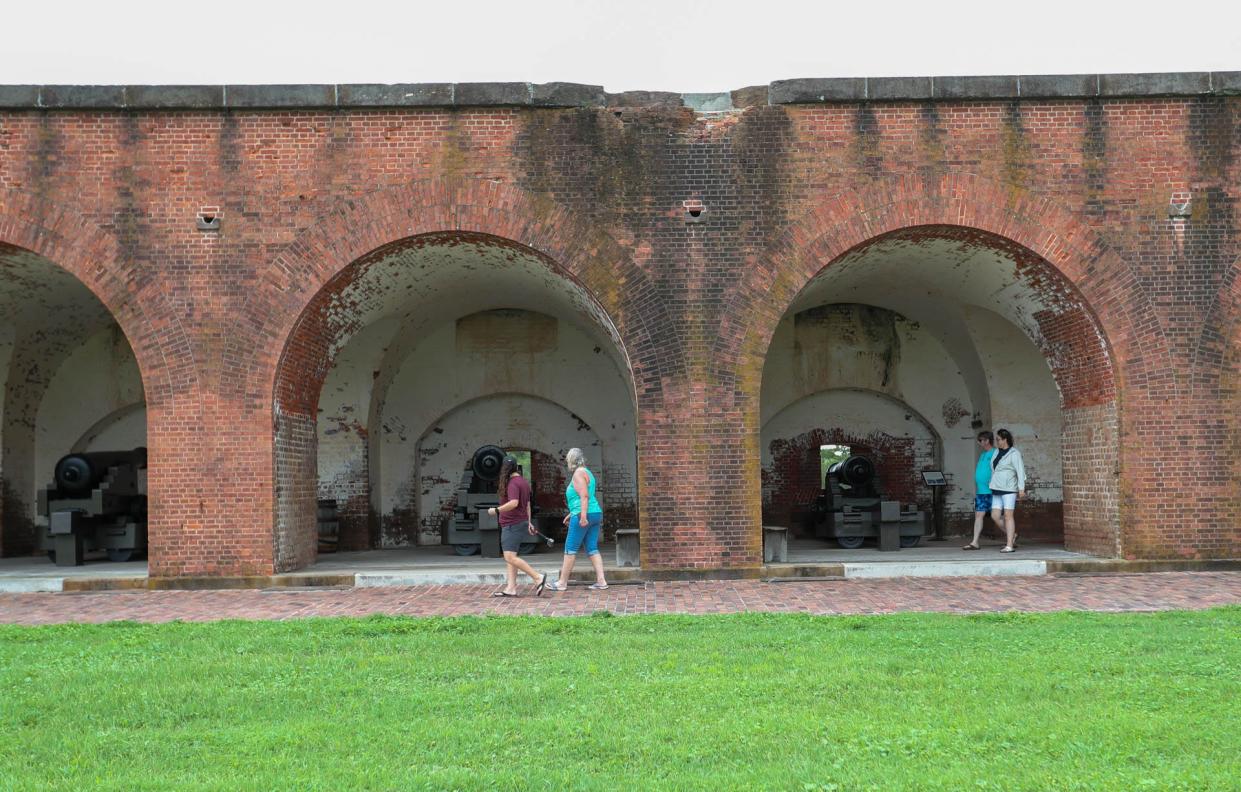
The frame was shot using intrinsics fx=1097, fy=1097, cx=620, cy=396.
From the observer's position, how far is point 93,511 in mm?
13891

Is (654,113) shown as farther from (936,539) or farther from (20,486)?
(20,486)

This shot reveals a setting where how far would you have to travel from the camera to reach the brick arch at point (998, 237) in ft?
38.3

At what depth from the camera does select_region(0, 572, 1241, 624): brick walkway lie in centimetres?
925

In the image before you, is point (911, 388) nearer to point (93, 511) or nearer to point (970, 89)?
A: point (970, 89)

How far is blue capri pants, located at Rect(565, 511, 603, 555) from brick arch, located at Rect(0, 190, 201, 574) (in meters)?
4.19

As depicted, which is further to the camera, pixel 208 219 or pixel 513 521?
pixel 208 219

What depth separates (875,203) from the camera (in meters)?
11.7

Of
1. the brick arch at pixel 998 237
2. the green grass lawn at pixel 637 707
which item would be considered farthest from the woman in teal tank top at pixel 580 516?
the green grass lawn at pixel 637 707

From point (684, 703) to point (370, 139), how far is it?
8195 millimetres

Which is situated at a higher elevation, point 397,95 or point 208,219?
→ point 397,95

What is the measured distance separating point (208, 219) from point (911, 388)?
34.8ft

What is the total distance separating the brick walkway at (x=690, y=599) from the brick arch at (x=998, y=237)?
5.97 ft

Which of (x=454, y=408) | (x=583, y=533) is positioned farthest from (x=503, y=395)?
(x=583, y=533)

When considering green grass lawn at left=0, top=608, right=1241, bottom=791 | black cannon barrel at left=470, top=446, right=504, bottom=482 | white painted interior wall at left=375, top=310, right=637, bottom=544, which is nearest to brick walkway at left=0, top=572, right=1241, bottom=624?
green grass lawn at left=0, top=608, right=1241, bottom=791
